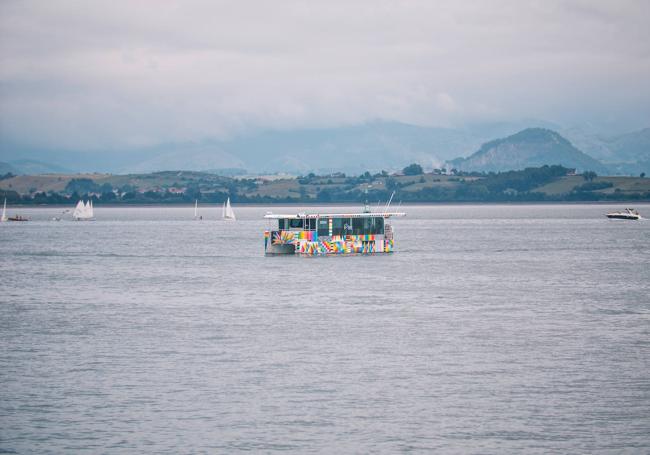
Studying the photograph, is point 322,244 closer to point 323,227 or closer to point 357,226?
point 323,227

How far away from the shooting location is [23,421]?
33.6 metres

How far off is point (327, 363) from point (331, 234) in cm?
6457

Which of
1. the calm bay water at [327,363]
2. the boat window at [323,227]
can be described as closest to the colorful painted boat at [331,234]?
the boat window at [323,227]

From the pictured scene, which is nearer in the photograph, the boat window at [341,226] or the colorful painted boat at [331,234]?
the colorful painted boat at [331,234]

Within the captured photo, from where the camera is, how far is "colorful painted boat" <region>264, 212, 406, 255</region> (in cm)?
10338

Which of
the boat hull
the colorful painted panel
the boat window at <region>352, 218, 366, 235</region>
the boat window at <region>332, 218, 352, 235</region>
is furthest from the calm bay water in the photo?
the colorful painted panel

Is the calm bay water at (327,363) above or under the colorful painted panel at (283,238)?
under

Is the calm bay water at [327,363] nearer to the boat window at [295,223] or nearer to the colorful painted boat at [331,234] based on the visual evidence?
the boat window at [295,223]

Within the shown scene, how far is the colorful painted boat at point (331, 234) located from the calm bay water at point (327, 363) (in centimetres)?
1681

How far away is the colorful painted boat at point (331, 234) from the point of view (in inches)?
4070

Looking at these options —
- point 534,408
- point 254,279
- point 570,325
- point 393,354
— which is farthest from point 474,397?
point 254,279

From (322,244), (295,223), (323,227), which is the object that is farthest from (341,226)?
(295,223)

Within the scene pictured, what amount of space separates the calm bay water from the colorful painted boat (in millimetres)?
16811

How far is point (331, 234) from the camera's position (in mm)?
107000
